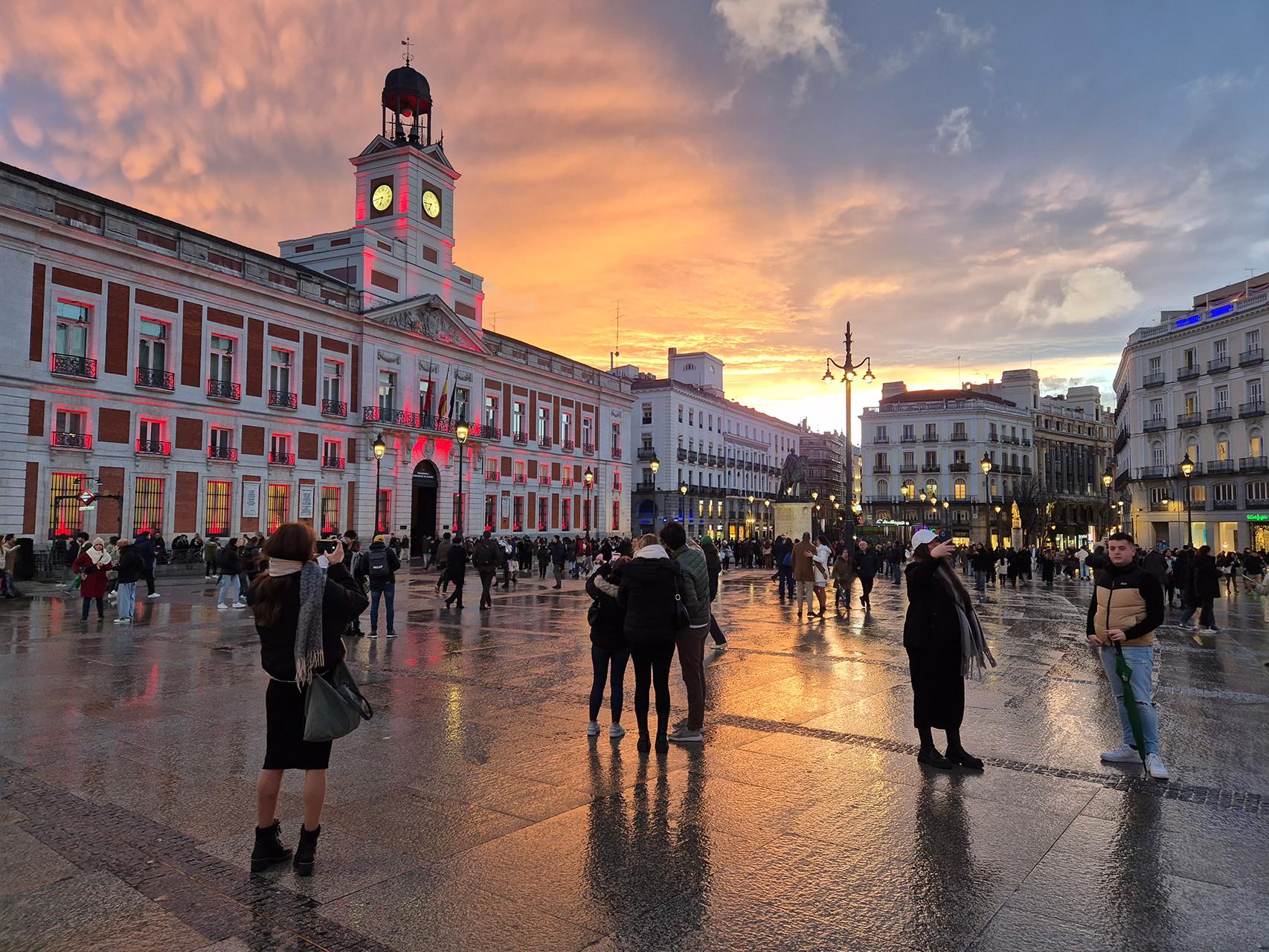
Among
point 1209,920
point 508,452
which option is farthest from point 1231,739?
point 508,452

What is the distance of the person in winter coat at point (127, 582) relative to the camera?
14570 millimetres

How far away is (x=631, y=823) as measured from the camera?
202 inches

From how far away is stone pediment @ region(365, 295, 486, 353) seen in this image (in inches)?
1748

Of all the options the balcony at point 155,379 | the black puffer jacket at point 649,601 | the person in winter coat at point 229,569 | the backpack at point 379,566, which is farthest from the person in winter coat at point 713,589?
the balcony at point 155,379

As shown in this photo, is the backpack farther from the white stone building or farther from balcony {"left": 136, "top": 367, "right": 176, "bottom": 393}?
the white stone building

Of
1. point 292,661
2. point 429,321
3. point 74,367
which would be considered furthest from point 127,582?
point 429,321

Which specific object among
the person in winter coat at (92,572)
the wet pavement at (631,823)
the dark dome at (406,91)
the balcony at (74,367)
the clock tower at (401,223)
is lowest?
the wet pavement at (631,823)

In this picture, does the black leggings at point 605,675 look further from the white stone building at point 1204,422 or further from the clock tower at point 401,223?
the white stone building at point 1204,422

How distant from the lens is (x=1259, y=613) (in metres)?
20.4

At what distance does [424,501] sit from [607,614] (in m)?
43.1

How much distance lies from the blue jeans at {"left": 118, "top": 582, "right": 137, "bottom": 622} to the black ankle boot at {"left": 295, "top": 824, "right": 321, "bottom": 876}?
12.3 meters

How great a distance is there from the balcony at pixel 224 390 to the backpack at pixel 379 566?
2637 cm

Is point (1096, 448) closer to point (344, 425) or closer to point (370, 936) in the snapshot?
point (344, 425)

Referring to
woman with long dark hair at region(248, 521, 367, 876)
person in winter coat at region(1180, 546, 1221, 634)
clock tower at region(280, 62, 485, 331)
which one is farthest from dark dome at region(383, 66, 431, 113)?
woman with long dark hair at region(248, 521, 367, 876)
